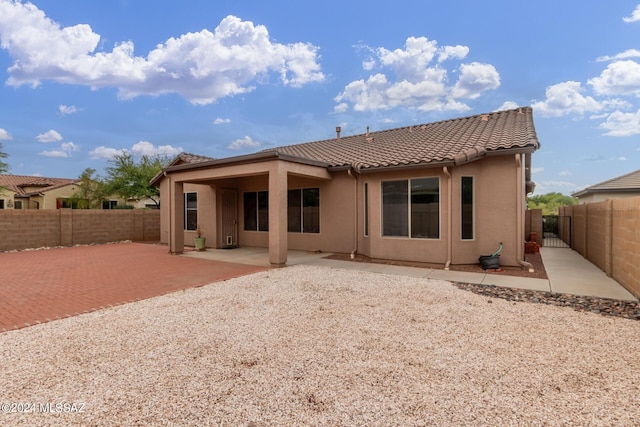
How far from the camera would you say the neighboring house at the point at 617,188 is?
1895 centimetres

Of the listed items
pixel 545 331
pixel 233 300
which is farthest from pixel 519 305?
pixel 233 300

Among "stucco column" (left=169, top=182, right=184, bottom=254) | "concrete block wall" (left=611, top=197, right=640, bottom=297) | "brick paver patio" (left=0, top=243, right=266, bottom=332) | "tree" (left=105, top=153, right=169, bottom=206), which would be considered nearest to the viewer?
"brick paver patio" (left=0, top=243, right=266, bottom=332)

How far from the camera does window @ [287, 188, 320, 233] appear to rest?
1234 centimetres

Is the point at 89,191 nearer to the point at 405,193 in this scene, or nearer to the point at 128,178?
the point at 128,178

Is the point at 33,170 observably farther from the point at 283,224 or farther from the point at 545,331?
the point at 545,331

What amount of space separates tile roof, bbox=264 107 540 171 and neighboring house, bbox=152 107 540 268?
0.13ft

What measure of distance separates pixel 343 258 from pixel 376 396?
26.4 feet

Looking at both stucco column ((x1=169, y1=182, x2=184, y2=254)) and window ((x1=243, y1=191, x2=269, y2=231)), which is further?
window ((x1=243, y1=191, x2=269, y2=231))

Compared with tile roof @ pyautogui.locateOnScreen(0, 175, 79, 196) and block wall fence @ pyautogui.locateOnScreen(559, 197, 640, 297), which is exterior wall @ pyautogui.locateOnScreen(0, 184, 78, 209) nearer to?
tile roof @ pyautogui.locateOnScreen(0, 175, 79, 196)

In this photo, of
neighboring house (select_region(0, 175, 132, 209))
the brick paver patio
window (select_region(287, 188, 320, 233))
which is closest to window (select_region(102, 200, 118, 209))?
neighboring house (select_region(0, 175, 132, 209))

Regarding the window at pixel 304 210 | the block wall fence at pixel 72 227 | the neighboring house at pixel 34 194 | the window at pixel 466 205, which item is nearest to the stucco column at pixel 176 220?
the window at pixel 304 210

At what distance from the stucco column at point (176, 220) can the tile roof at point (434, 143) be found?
5258 mm

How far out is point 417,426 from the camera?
2449 millimetres

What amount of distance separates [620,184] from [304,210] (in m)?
21.2
